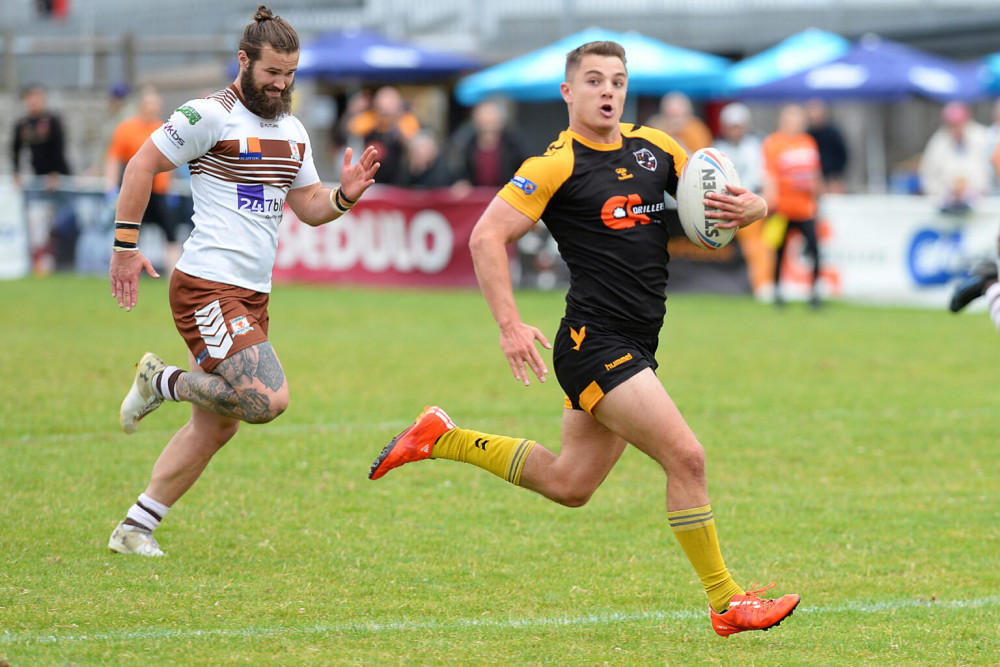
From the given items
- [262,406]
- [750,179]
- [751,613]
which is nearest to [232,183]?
[262,406]

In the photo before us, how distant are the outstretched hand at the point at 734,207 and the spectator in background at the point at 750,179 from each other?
12002 mm

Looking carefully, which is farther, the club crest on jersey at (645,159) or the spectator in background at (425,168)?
the spectator in background at (425,168)

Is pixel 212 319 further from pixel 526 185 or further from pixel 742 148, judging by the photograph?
pixel 742 148

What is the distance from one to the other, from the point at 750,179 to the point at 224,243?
13.7 metres

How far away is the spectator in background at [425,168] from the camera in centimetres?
1884

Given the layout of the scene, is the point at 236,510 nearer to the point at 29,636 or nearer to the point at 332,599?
the point at 332,599

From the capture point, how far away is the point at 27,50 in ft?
92.3

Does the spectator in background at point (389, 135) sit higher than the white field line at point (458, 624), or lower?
higher

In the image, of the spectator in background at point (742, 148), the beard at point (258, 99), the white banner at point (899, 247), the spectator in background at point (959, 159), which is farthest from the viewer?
the spectator in background at point (742, 148)

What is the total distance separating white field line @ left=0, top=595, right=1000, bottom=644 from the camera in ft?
15.8

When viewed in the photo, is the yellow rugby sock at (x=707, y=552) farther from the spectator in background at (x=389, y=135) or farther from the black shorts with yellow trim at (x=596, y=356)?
the spectator in background at (x=389, y=135)

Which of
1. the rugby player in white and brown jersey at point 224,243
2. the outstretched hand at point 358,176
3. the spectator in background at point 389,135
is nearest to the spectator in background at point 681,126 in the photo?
the spectator in background at point 389,135

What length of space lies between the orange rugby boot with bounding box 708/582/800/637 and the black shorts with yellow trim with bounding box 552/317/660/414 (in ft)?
3.07

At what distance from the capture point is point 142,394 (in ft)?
20.2
